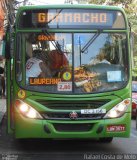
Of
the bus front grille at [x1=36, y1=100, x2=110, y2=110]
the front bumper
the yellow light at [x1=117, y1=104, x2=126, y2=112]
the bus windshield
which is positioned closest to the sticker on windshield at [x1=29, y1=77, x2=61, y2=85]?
the bus windshield

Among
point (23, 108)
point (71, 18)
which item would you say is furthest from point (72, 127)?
point (71, 18)

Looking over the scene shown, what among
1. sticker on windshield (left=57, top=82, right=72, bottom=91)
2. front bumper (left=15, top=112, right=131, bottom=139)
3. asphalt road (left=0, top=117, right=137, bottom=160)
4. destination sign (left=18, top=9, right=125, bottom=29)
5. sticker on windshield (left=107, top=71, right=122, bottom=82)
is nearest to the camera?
front bumper (left=15, top=112, right=131, bottom=139)

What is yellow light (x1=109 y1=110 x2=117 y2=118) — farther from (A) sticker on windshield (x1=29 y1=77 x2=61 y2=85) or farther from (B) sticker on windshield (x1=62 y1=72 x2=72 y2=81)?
(A) sticker on windshield (x1=29 y1=77 x2=61 y2=85)

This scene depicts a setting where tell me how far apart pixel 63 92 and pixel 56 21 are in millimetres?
1576

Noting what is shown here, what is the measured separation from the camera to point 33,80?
10.6 m

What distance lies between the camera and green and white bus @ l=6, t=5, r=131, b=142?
1044 cm

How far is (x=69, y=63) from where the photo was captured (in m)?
10.7

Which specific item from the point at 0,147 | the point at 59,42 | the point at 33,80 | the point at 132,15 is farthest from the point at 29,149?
the point at 132,15

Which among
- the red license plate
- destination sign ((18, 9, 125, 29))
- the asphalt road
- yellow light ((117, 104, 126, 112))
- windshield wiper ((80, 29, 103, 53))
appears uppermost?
Result: destination sign ((18, 9, 125, 29))

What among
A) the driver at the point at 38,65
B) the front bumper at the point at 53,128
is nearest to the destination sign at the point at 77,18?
the driver at the point at 38,65

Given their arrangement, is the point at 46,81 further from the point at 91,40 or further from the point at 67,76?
the point at 91,40

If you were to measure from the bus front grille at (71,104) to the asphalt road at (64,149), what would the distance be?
3.38ft

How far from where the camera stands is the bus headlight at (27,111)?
409 inches

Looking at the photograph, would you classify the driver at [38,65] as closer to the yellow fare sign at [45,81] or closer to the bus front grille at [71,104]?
the yellow fare sign at [45,81]
